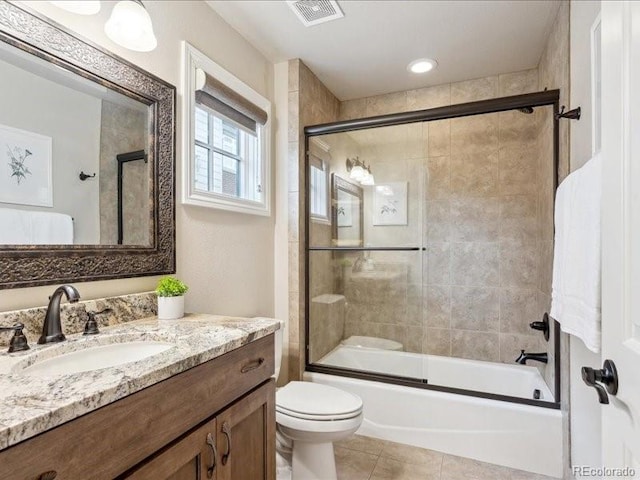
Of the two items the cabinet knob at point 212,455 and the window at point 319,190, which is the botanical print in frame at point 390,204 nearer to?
the window at point 319,190

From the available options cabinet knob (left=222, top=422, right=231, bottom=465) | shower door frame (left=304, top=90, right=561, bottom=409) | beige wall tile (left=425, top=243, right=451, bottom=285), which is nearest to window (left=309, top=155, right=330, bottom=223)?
shower door frame (left=304, top=90, right=561, bottom=409)

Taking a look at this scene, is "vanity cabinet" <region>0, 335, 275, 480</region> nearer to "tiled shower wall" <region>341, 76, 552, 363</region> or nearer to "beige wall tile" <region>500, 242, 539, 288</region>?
"tiled shower wall" <region>341, 76, 552, 363</region>

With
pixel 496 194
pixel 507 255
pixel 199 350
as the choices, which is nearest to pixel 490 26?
pixel 496 194

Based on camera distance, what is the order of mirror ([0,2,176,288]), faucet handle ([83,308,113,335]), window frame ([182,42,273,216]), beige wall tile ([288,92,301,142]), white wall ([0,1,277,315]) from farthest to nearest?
beige wall tile ([288,92,301,142]), window frame ([182,42,273,216]), white wall ([0,1,277,315]), faucet handle ([83,308,113,335]), mirror ([0,2,176,288])

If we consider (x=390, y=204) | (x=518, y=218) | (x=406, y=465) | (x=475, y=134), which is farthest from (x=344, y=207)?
(x=406, y=465)

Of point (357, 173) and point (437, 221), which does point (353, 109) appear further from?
point (437, 221)

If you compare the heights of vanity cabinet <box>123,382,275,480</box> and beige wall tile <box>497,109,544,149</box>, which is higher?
beige wall tile <box>497,109,544,149</box>

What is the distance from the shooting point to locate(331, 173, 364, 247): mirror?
2.56m

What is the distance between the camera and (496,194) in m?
2.62

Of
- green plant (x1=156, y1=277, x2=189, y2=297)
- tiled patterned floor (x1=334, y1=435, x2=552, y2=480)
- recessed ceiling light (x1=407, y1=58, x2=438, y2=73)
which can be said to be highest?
recessed ceiling light (x1=407, y1=58, x2=438, y2=73)

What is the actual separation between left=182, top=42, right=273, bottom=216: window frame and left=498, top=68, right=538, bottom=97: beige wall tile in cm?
180

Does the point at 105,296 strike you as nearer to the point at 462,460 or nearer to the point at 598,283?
the point at 598,283

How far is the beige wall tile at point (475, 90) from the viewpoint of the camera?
262 centimetres

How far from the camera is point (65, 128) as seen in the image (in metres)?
1.18
